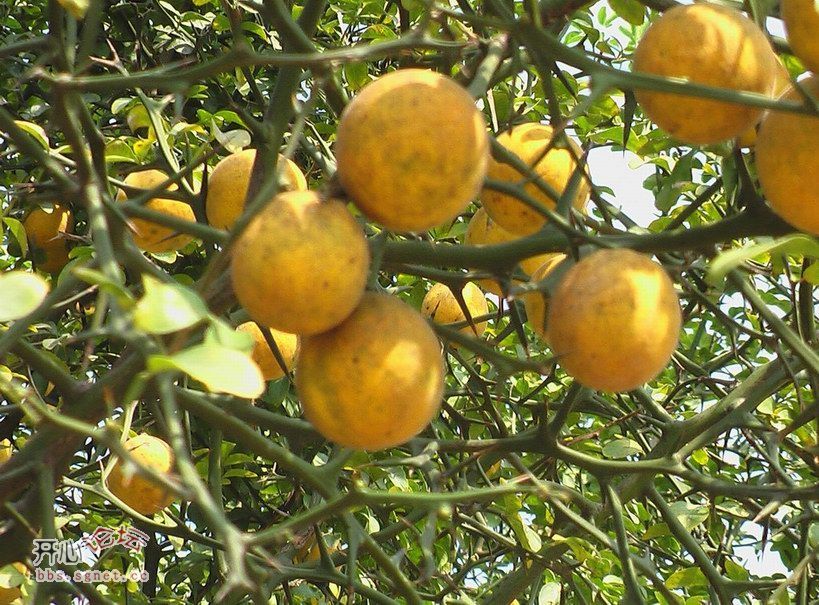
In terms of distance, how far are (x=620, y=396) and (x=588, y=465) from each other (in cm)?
78

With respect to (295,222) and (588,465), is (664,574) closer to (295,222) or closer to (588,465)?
(588,465)

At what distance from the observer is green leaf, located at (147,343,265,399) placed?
0.65 meters

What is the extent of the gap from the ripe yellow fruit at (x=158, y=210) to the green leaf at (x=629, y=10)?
0.68 metres

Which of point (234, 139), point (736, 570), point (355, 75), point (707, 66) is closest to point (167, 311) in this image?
point (707, 66)

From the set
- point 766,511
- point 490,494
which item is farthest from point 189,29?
point 490,494

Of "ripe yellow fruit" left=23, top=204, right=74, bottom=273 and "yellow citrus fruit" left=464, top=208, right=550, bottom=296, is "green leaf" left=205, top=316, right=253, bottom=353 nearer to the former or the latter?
→ "yellow citrus fruit" left=464, top=208, right=550, bottom=296

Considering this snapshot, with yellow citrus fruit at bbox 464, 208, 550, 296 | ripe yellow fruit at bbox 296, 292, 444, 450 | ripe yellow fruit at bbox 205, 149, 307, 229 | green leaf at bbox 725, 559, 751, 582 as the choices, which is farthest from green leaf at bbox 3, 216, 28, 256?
green leaf at bbox 725, 559, 751, 582

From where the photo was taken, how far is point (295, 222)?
890 millimetres

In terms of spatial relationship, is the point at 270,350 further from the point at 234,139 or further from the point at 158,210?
the point at 234,139

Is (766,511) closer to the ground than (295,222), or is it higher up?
closer to the ground

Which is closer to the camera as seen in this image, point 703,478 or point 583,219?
point 583,219

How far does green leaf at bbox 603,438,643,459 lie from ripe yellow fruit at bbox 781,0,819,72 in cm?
103

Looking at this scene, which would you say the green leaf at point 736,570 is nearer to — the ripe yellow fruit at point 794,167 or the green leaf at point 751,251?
the ripe yellow fruit at point 794,167

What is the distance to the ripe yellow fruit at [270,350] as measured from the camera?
1.56 meters
